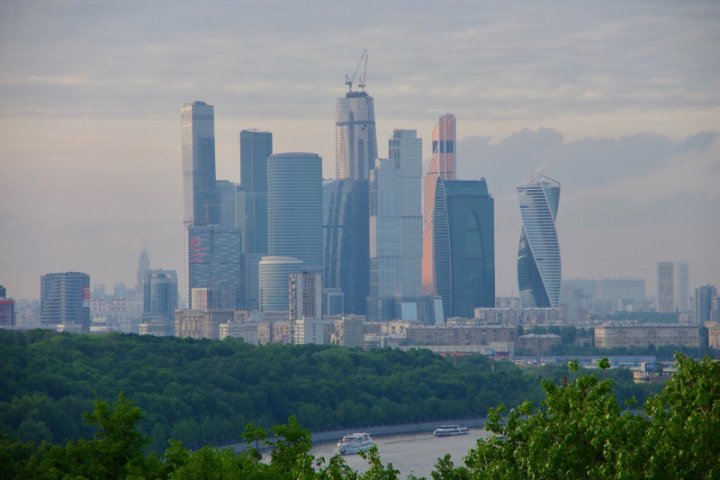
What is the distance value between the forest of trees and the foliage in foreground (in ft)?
101

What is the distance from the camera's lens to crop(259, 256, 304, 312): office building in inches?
7756

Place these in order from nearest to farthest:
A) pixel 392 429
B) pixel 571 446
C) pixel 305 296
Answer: pixel 571 446 → pixel 392 429 → pixel 305 296

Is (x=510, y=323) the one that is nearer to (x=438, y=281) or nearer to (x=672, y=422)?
(x=438, y=281)

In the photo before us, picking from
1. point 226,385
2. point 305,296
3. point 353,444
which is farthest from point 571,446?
point 305,296

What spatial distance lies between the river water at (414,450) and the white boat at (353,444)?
469 mm

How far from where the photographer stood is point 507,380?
99.4 metres

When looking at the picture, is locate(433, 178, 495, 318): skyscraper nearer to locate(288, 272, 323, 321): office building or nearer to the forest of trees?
locate(288, 272, 323, 321): office building

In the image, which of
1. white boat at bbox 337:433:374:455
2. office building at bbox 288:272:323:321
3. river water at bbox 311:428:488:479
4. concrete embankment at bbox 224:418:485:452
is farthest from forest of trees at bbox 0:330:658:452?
office building at bbox 288:272:323:321

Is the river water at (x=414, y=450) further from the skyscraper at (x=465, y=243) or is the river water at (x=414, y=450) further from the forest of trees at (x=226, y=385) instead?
the skyscraper at (x=465, y=243)

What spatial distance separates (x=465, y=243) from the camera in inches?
7643

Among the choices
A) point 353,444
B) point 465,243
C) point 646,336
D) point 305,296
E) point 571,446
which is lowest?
point 353,444

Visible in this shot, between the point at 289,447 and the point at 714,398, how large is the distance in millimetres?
10663

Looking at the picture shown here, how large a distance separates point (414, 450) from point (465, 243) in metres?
123

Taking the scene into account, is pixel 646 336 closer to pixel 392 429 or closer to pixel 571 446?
pixel 392 429
